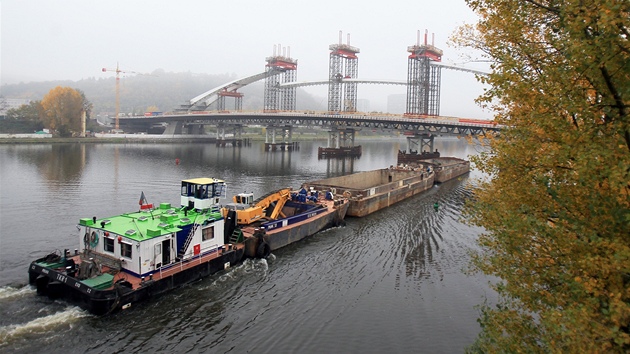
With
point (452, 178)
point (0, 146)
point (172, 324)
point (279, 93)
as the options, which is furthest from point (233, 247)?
point (279, 93)

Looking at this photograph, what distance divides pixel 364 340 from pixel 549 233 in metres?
9.96

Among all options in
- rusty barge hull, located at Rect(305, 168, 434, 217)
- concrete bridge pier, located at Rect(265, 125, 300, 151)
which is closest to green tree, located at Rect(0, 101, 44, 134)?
concrete bridge pier, located at Rect(265, 125, 300, 151)

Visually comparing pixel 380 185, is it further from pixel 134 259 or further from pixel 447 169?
pixel 134 259

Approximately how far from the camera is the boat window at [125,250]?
57.4 ft

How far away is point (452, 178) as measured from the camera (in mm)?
65688

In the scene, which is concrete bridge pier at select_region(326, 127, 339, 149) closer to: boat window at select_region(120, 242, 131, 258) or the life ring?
the life ring

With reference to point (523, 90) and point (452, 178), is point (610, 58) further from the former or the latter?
point (452, 178)

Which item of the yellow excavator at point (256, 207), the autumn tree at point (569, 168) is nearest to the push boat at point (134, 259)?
the yellow excavator at point (256, 207)

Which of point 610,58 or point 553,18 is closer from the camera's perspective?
point 610,58

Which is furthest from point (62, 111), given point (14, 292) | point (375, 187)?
point (14, 292)

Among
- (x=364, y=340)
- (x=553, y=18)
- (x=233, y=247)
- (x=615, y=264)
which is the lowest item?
(x=364, y=340)

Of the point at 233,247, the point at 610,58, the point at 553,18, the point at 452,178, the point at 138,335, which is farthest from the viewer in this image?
the point at 452,178

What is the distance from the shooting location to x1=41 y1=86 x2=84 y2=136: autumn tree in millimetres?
106731

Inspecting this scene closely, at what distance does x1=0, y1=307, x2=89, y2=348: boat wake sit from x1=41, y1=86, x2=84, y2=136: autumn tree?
10698 cm
